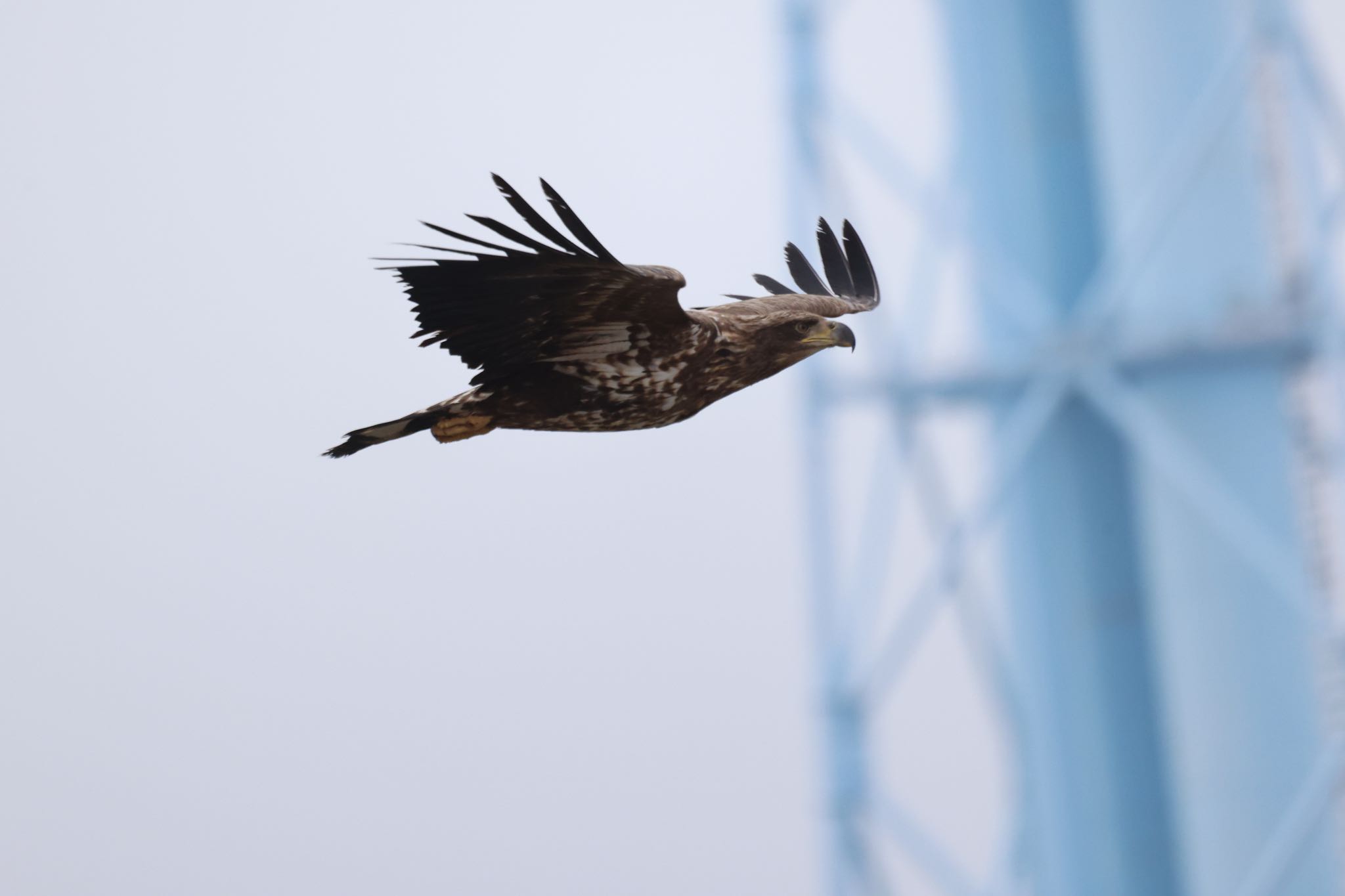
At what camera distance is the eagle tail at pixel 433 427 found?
259cm

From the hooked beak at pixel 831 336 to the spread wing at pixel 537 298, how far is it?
1.21 feet

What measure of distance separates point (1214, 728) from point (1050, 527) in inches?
45.9

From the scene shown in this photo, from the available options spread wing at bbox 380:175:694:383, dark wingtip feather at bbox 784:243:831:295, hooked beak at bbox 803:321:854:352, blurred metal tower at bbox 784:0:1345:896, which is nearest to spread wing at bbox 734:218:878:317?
dark wingtip feather at bbox 784:243:831:295

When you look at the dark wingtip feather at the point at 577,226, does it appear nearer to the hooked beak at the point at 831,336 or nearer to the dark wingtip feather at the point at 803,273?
the hooked beak at the point at 831,336

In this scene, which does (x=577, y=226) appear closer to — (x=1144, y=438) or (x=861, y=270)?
(x=861, y=270)

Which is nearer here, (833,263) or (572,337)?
(572,337)

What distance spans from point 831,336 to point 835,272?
2.60 ft

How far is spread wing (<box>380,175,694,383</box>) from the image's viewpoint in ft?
7.78

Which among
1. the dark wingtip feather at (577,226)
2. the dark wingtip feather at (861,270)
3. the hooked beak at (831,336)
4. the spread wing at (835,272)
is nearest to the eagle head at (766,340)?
the hooked beak at (831,336)

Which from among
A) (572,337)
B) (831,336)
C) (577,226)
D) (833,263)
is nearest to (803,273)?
(833,263)

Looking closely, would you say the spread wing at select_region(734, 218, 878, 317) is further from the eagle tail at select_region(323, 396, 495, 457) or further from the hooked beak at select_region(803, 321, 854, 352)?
the eagle tail at select_region(323, 396, 495, 457)

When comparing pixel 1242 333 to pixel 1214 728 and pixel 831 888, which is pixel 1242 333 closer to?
pixel 1214 728

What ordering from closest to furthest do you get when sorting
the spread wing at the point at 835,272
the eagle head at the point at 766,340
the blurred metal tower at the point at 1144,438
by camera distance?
1. the eagle head at the point at 766,340
2. the spread wing at the point at 835,272
3. the blurred metal tower at the point at 1144,438

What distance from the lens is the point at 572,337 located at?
2537 mm
